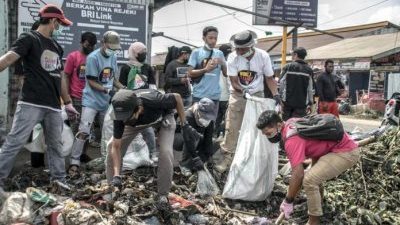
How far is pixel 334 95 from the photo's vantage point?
8.05 meters

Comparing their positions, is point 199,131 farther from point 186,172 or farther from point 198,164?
point 198,164

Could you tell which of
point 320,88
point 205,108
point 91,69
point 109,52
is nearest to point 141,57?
point 109,52

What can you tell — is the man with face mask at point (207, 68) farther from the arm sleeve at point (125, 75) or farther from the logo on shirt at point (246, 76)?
the arm sleeve at point (125, 75)

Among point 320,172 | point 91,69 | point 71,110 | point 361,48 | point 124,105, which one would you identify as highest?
point 361,48

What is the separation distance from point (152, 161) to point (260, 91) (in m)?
1.56

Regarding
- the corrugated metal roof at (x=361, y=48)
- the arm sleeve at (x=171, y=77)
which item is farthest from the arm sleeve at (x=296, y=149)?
the corrugated metal roof at (x=361, y=48)

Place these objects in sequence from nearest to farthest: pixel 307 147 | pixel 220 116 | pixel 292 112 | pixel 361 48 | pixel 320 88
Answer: pixel 307 147, pixel 292 112, pixel 220 116, pixel 320 88, pixel 361 48

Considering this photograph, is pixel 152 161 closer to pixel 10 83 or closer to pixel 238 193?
pixel 238 193

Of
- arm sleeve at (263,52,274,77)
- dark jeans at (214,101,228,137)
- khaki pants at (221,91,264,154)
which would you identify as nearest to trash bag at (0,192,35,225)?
khaki pants at (221,91,264,154)

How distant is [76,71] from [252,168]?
2539 millimetres

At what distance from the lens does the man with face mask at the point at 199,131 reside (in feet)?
16.8

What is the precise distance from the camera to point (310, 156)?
4375 mm

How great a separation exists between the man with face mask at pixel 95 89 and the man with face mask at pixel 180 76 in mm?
1065

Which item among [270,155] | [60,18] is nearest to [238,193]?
[270,155]
